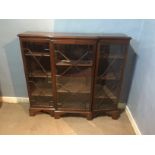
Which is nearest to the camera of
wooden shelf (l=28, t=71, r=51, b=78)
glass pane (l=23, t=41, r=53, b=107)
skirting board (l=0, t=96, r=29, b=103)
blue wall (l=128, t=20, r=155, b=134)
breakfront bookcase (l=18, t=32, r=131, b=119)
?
blue wall (l=128, t=20, r=155, b=134)

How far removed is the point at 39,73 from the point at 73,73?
0.40 meters

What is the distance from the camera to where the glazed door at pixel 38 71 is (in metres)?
1.81

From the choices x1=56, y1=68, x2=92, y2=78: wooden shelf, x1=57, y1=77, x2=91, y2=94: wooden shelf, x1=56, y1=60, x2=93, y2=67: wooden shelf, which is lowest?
x1=57, y1=77, x2=91, y2=94: wooden shelf

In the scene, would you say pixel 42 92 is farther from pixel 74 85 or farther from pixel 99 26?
pixel 99 26

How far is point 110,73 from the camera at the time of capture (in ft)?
6.51

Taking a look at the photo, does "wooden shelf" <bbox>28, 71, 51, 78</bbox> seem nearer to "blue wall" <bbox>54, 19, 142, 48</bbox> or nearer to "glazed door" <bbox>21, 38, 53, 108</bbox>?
"glazed door" <bbox>21, 38, 53, 108</bbox>

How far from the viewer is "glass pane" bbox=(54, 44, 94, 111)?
5.95 feet

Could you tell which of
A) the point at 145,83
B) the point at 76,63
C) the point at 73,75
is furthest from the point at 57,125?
the point at 145,83

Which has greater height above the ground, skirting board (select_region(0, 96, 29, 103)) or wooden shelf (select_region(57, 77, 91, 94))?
wooden shelf (select_region(57, 77, 91, 94))

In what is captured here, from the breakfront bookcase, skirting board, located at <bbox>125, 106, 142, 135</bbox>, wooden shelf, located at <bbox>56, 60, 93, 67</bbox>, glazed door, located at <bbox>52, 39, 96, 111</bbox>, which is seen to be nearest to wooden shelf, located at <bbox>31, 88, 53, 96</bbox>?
the breakfront bookcase

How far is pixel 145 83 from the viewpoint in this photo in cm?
172
